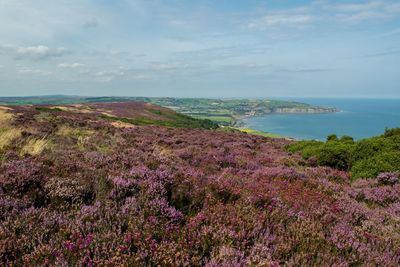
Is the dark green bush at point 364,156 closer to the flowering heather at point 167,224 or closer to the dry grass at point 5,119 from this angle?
the flowering heather at point 167,224

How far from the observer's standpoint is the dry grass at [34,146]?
10530mm

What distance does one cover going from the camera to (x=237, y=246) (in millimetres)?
3199

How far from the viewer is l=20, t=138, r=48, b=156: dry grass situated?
10530 millimetres

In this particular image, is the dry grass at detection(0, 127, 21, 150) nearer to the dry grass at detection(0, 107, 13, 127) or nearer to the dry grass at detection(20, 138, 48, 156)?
the dry grass at detection(20, 138, 48, 156)

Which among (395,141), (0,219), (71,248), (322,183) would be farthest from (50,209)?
(395,141)

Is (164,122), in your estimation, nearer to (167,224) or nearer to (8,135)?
(8,135)

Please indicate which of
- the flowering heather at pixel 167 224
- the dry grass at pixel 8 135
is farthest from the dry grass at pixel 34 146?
the flowering heather at pixel 167 224

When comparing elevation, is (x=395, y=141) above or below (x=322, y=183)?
above

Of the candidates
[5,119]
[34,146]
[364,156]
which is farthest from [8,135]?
[364,156]

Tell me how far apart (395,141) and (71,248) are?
12.3 m

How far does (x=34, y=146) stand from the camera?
37.1 ft

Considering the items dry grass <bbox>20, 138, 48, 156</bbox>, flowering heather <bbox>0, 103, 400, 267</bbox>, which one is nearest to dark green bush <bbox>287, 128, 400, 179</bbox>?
flowering heather <bbox>0, 103, 400, 267</bbox>

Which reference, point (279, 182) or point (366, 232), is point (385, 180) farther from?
point (366, 232)

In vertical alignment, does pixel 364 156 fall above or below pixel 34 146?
below
